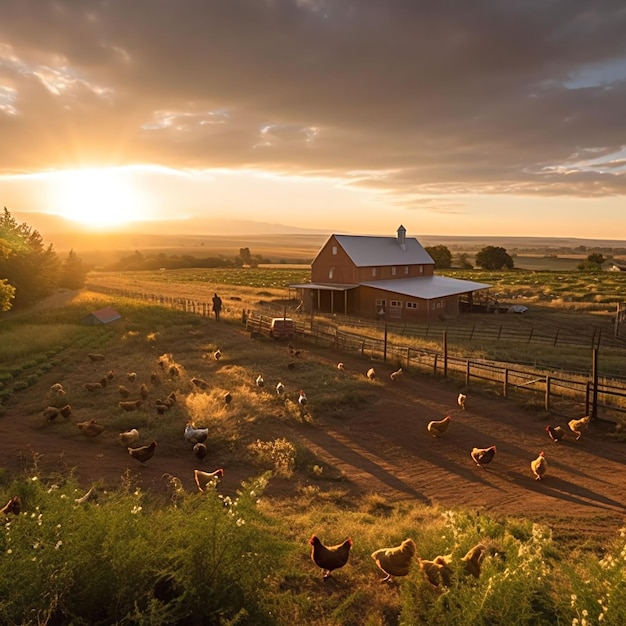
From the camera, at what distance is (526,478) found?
12.6 metres

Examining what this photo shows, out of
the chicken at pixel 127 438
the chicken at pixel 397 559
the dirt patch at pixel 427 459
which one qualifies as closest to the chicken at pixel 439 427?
the dirt patch at pixel 427 459

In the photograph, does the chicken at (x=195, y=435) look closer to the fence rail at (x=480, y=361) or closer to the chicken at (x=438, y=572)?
the chicken at (x=438, y=572)

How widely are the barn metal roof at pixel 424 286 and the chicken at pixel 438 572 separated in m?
34.9

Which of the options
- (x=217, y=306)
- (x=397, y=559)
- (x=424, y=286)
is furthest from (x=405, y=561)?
(x=424, y=286)

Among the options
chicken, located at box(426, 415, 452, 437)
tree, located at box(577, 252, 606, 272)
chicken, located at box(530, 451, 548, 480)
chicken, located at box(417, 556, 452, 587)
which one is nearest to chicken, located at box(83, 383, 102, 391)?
chicken, located at box(426, 415, 452, 437)

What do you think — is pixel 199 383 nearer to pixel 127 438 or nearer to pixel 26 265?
pixel 127 438

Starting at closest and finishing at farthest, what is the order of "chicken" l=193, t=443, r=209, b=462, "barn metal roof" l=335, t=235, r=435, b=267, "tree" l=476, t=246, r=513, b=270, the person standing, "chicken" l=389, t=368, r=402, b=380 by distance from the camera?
"chicken" l=193, t=443, r=209, b=462 < "chicken" l=389, t=368, r=402, b=380 < the person standing < "barn metal roof" l=335, t=235, r=435, b=267 < "tree" l=476, t=246, r=513, b=270

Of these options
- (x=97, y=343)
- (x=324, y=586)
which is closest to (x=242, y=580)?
(x=324, y=586)

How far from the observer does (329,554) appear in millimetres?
7574

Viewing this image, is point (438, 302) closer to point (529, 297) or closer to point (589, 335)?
point (589, 335)

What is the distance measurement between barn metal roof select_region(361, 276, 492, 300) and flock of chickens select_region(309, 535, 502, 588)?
34.5 metres

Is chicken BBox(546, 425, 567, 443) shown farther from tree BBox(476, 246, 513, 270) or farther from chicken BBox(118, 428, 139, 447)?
tree BBox(476, 246, 513, 270)

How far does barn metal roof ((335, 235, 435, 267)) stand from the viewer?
150 feet

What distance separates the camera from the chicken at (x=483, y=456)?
510 inches
